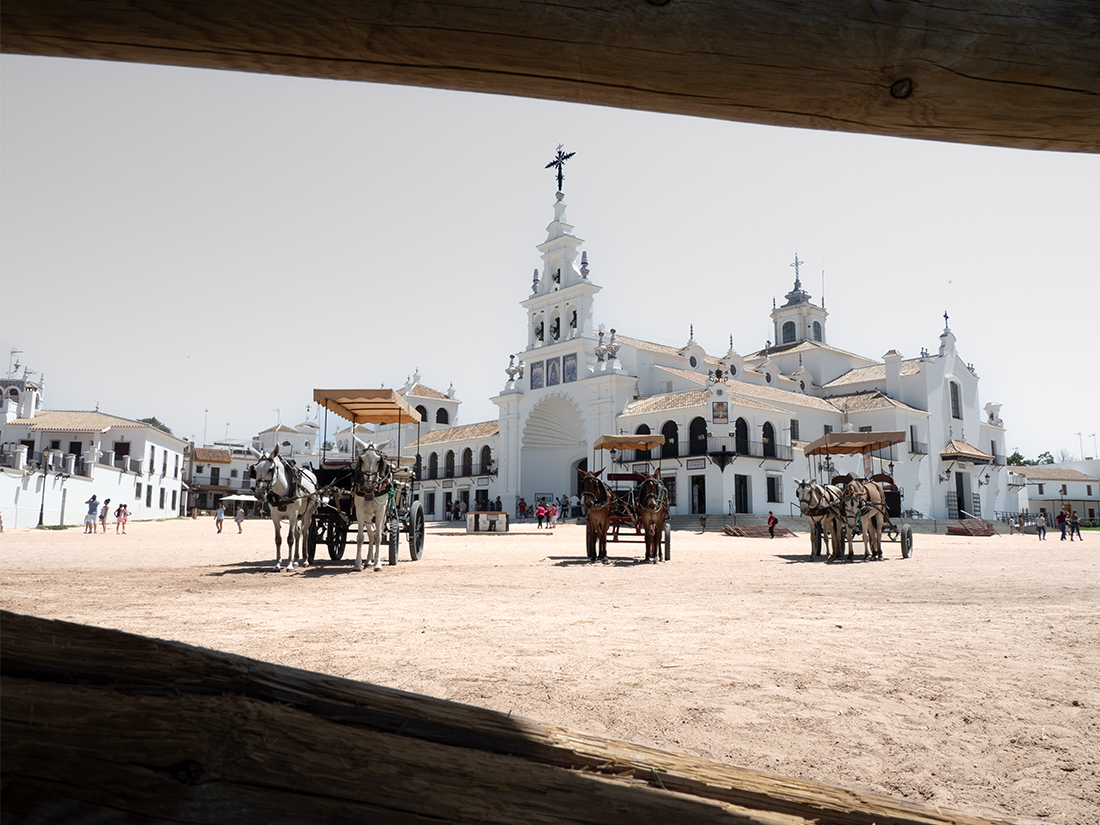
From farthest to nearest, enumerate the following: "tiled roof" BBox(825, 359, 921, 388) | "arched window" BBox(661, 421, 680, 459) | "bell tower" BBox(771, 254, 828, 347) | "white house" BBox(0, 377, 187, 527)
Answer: "bell tower" BBox(771, 254, 828, 347) → "tiled roof" BBox(825, 359, 921, 388) → "arched window" BBox(661, 421, 680, 459) → "white house" BBox(0, 377, 187, 527)

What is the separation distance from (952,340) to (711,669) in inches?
2054

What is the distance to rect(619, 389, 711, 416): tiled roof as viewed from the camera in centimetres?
3838

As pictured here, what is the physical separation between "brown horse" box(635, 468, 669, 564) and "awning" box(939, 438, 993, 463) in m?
36.8

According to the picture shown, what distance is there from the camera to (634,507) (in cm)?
1598

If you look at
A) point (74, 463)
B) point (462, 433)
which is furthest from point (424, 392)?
point (74, 463)

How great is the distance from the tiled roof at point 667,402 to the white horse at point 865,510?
20.4 metres

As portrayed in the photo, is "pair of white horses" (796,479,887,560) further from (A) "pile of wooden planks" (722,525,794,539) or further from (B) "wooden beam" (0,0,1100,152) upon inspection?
(B) "wooden beam" (0,0,1100,152)

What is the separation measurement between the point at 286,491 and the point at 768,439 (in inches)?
1255

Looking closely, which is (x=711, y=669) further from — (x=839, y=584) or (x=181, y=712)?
(x=839, y=584)

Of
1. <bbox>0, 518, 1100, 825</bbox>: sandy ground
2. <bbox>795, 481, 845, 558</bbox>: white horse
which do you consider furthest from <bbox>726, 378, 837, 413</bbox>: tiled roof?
<bbox>0, 518, 1100, 825</bbox>: sandy ground

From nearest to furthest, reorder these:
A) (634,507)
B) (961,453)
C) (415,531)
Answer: (415,531) < (634,507) < (961,453)

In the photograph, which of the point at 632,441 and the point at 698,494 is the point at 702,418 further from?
the point at 632,441

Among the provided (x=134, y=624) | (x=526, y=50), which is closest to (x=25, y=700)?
(x=526, y=50)

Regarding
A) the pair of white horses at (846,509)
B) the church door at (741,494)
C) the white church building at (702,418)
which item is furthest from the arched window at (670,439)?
the pair of white horses at (846,509)
